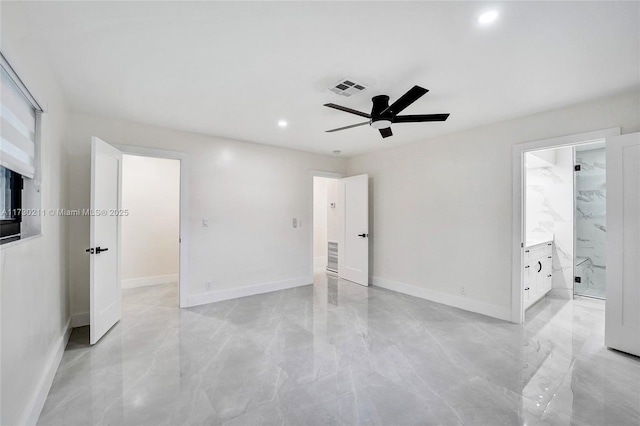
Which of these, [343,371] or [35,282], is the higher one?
[35,282]

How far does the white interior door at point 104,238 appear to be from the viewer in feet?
9.13

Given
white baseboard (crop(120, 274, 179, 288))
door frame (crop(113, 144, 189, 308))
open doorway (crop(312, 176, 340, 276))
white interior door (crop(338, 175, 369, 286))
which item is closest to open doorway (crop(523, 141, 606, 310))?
white interior door (crop(338, 175, 369, 286))

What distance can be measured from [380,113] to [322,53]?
0.85 meters

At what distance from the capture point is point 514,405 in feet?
6.17

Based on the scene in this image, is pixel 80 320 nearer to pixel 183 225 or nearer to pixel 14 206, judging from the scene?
pixel 183 225

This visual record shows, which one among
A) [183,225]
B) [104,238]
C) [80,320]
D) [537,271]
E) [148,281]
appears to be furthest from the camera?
[148,281]

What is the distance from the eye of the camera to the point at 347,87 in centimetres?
251

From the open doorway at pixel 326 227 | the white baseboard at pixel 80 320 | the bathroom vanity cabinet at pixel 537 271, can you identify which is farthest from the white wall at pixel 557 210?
the white baseboard at pixel 80 320

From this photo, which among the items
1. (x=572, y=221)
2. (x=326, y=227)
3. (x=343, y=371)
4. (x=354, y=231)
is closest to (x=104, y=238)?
(x=343, y=371)

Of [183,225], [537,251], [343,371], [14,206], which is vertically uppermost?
[14,206]

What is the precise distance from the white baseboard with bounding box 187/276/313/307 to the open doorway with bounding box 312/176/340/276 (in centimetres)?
122

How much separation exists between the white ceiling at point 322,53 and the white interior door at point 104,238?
2.01ft

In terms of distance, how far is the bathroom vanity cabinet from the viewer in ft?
12.0

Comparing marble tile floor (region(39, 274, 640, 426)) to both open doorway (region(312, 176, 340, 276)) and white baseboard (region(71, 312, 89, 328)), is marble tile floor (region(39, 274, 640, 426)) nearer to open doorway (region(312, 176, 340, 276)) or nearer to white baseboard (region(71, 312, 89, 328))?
white baseboard (region(71, 312, 89, 328))
